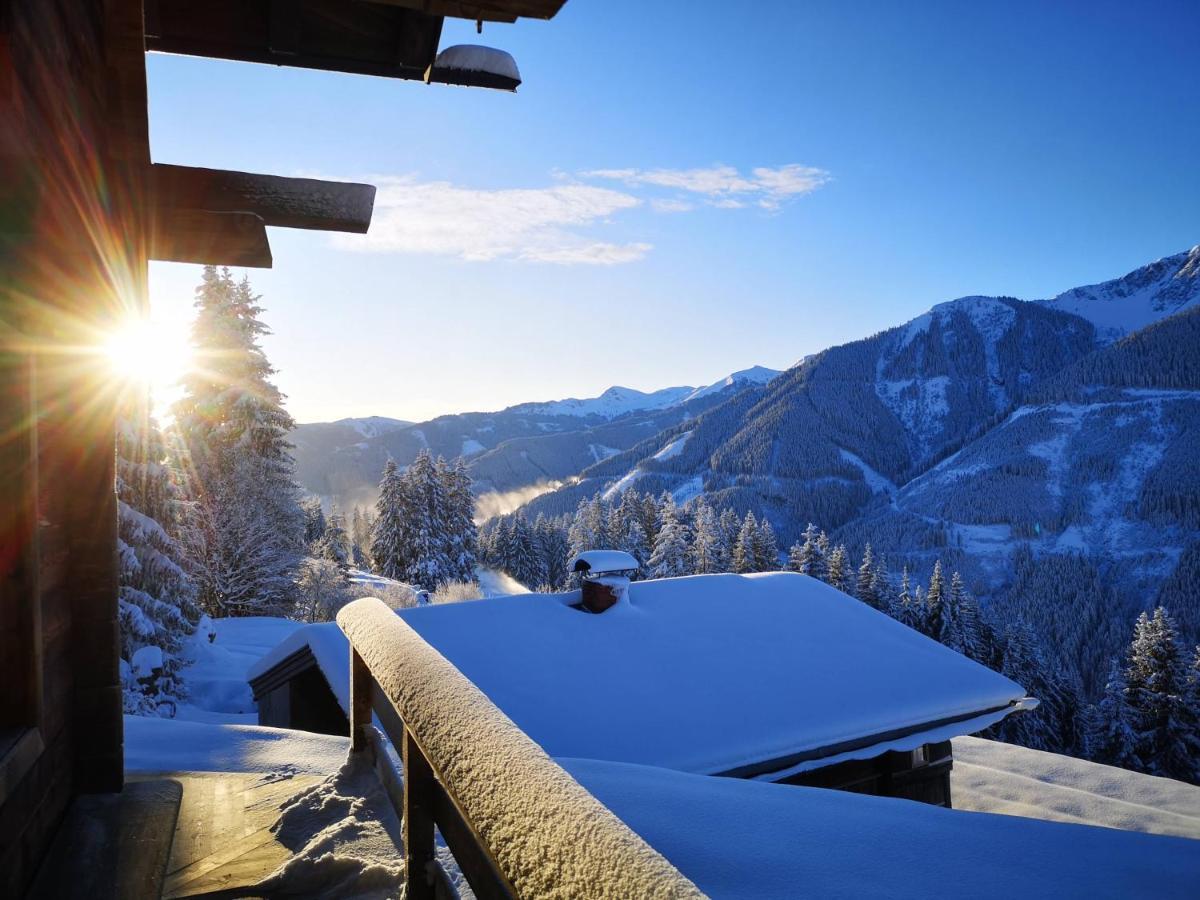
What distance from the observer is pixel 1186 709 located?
30078 mm

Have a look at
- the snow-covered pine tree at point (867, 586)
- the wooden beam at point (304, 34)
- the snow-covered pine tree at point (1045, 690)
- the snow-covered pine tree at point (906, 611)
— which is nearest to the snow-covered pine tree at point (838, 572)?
the snow-covered pine tree at point (867, 586)

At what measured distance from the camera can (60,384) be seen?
300 centimetres

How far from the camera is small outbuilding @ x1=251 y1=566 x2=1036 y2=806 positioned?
7.93 meters

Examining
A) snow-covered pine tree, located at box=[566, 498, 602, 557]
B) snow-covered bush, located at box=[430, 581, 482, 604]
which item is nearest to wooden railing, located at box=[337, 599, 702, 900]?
snow-covered bush, located at box=[430, 581, 482, 604]

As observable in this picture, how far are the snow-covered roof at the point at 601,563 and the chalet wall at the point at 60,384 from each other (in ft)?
26.2

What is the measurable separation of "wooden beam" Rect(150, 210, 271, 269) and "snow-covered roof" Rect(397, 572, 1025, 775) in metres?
5.26

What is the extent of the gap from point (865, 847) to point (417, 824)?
58.9 inches

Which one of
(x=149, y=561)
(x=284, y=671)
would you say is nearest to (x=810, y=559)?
(x=149, y=561)

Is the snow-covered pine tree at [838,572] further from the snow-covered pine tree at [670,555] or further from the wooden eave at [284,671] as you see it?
the wooden eave at [284,671]

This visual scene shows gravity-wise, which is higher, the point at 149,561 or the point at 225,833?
the point at 225,833

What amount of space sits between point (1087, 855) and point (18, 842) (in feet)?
13.1

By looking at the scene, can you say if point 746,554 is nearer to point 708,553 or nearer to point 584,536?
point 708,553

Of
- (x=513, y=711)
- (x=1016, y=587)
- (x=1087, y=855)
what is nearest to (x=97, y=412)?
(x=1087, y=855)

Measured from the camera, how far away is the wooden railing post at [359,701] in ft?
10.7
